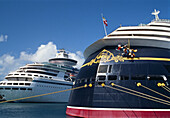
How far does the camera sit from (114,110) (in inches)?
604

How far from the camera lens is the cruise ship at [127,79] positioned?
15086mm

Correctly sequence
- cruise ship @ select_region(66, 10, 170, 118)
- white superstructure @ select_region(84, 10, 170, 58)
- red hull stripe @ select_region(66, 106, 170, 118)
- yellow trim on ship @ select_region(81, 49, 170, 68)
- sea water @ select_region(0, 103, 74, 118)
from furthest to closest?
sea water @ select_region(0, 103, 74, 118) < white superstructure @ select_region(84, 10, 170, 58) < yellow trim on ship @ select_region(81, 49, 170, 68) < cruise ship @ select_region(66, 10, 170, 118) < red hull stripe @ select_region(66, 106, 170, 118)

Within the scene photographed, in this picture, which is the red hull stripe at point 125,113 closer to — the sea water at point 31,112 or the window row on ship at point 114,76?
the window row on ship at point 114,76

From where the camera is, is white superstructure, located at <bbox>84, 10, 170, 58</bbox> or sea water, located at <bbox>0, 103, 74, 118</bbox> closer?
white superstructure, located at <bbox>84, 10, 170, 58</bbox>

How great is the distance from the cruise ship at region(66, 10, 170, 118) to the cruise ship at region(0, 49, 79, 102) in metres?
34.0

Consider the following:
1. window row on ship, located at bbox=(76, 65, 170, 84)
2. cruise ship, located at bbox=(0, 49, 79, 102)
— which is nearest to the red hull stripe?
window row on ship, located at bbox=(76, 65, 170, 84)

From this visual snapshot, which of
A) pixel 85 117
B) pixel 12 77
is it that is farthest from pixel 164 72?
pixel 12 77

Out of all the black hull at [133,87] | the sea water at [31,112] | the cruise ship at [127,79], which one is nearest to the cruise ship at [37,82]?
the sea water at [31,112]

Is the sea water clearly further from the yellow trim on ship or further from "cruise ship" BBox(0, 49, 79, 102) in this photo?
"cruise ship" BBox(0, 49, 79, 102)

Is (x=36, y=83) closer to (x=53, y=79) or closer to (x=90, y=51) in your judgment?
(x=53, y=79)

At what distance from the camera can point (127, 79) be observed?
52.5ft

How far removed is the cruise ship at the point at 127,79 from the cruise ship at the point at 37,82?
34.0 meters

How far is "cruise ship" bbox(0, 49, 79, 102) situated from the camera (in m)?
49.5

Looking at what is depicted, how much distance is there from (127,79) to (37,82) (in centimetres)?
4128
